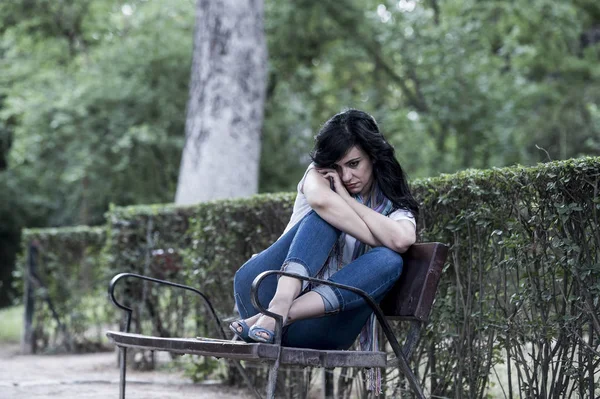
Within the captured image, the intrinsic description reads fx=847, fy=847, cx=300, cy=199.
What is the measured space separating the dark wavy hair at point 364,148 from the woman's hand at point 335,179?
2 centimetres

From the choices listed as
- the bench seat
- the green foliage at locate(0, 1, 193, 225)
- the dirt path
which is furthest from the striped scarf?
the green foliage at locate(0, 1, 193, 225)

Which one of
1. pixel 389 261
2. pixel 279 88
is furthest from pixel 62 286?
pixel 279 88

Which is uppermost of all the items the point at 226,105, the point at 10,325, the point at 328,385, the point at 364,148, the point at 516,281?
the point at 226,105

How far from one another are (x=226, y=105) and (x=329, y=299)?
7589 millimetres

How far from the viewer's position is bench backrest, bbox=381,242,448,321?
3416mm

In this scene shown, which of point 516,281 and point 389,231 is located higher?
point 389,231

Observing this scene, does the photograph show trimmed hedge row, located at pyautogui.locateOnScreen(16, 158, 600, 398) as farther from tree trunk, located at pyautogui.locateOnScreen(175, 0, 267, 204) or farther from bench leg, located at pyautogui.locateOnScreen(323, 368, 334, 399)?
tree trunk, located at pyautogui.locateOnScreen(175, 0, 267, 204)

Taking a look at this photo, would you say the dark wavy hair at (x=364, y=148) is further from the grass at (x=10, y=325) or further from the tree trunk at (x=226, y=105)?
the grass at (x=10, y=325)

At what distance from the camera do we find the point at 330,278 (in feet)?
11.4

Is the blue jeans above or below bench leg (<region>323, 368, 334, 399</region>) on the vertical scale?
above

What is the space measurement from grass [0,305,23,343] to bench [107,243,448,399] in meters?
9.60

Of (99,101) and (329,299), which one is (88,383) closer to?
(329,299)

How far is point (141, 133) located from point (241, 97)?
639 cm

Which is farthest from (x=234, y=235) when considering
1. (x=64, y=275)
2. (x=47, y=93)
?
(x=47, y=93)
